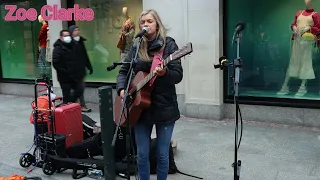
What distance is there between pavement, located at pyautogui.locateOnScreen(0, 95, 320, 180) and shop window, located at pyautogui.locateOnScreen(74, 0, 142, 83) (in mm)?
2483

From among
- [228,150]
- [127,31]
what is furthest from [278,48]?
[127,31]

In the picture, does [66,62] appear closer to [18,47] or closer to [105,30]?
[105,30]

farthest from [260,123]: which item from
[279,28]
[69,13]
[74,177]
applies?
[69,13]

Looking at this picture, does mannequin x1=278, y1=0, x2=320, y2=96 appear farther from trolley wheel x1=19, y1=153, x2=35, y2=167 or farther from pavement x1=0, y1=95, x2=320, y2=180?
trolley wheel x1=19, y1=153, x2=35, y2=167

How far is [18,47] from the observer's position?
11117 mm

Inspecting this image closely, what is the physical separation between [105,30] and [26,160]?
497 cm

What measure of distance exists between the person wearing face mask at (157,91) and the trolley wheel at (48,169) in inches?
60.4

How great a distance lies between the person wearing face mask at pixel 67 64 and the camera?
274 inches

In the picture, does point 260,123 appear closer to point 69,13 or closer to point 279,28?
point 279,28

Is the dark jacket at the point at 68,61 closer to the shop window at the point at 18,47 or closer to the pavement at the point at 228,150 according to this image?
the pavement at the point at 228,150

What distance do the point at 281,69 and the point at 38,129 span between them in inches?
174

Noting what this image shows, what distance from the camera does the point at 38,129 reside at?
504 cm

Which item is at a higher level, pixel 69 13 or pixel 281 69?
pixel 69 13

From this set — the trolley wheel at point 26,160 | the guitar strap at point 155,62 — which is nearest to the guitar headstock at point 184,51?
the guitar strap at point 155,62
